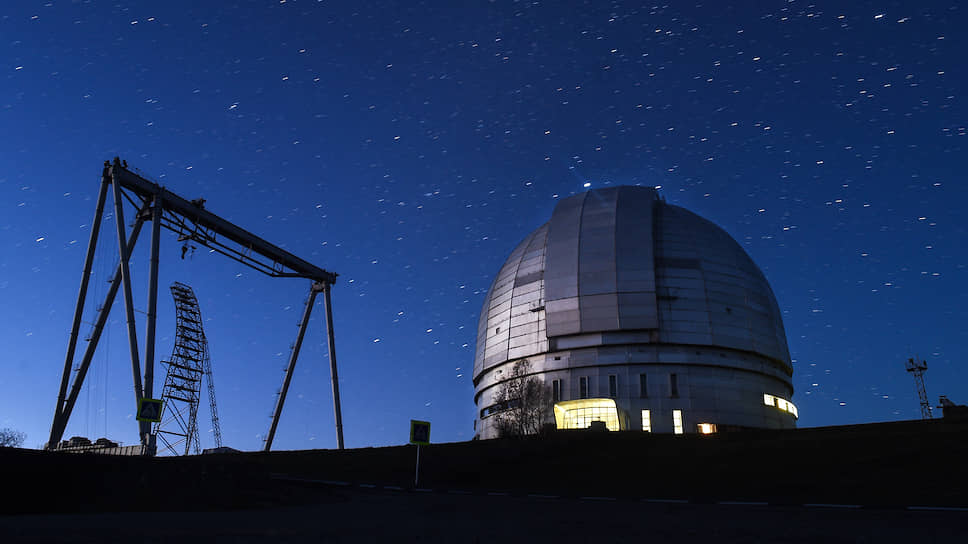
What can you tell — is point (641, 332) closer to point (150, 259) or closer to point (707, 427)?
point (707, 427)

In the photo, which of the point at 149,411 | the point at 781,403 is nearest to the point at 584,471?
the point at 149,411

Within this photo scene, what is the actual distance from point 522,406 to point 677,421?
41.5 ft

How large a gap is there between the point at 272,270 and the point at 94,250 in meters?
13.1

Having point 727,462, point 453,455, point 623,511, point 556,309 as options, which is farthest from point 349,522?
point 556,309

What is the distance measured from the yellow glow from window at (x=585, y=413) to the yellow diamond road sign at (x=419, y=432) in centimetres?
2993

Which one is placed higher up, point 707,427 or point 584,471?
point 707,427

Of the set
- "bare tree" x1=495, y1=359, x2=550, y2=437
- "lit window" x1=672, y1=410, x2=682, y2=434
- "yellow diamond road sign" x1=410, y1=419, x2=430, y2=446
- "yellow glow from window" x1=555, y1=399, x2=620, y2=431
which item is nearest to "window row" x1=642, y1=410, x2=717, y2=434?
"lit window" x1=672, y1=410, x2=682, y2=434

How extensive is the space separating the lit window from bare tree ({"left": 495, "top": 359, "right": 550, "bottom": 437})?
9.71m

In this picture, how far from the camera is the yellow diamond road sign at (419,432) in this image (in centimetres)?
2462

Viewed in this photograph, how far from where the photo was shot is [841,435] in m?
27.5

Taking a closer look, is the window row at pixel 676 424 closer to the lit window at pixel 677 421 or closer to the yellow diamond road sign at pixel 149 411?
the lit window at pixel 677 421

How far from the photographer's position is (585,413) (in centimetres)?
5478

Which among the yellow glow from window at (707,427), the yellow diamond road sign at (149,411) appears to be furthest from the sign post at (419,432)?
the yellow glow from window at (707,427)

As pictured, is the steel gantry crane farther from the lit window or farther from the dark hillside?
the lit window
